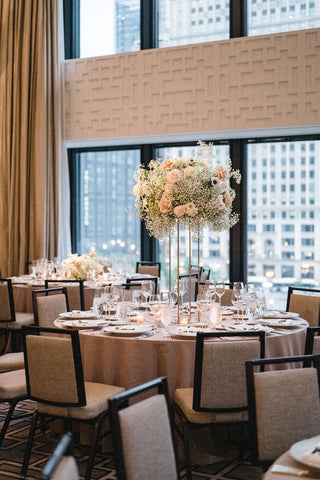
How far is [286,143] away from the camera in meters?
7.95

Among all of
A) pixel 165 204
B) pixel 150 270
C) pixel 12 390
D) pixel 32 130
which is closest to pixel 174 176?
pixel 165 204

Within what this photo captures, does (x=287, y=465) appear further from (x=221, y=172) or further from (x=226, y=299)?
(x=226, y=299)

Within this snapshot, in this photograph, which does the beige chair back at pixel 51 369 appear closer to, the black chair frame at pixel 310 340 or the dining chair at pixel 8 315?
the black chair frame at pixel 310 340

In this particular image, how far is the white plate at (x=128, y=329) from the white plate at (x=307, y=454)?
6.55 feet

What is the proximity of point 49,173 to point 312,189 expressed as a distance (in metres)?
3.81

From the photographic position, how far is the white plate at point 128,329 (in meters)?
3.86

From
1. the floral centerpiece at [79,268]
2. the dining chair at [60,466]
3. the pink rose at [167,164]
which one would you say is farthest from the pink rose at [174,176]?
the floral centerpiece at [79,268]

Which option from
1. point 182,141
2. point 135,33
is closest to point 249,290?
point 182,141

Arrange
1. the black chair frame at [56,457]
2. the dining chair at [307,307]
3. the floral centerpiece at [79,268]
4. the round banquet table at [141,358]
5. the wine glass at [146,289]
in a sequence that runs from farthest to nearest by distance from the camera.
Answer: the floral centerpiece at [79,268] → the dining chair at [307,307] → the wine glass at [146,289] → the round banquet table at [141,358] → the black chair frame at [56,457]

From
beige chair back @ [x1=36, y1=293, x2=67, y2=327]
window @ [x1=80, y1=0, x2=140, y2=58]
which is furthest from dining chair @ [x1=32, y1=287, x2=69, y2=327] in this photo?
window @ [x1=80, y1=0, x2=140, y2=58]

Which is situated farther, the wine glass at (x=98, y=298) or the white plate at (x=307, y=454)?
the wine glass at (x=98, y=298)

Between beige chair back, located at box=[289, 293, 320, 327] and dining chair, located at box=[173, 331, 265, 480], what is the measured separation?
187cm

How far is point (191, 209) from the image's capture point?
4.02 metres

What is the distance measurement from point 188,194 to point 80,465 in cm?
192
